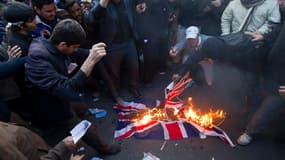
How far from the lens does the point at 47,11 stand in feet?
14.5

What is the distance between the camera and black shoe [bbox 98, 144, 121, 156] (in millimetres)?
4422

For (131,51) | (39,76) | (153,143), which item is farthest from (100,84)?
(39,76)

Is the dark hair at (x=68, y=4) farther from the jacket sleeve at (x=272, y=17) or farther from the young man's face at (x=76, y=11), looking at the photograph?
the jacket sleeve at (x=272, y=17)

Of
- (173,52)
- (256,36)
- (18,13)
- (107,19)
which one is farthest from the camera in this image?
(173,52)

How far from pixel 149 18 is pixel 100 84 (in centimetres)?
175

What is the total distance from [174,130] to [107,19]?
2307mm

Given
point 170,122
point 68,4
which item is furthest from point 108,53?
point 170,122

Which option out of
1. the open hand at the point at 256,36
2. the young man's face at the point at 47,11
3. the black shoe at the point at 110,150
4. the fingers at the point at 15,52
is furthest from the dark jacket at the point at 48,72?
the open hand at the point at 256,36

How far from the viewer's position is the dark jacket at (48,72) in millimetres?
3396

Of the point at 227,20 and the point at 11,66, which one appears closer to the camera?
the point at 11,66

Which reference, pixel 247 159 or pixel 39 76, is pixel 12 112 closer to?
pixel 39 76

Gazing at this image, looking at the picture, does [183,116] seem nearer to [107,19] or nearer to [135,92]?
[135,92]

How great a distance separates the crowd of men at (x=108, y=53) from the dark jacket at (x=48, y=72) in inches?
0.5

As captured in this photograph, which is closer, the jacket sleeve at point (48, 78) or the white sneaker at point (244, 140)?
the jacket sleeve at point (48, 78)
